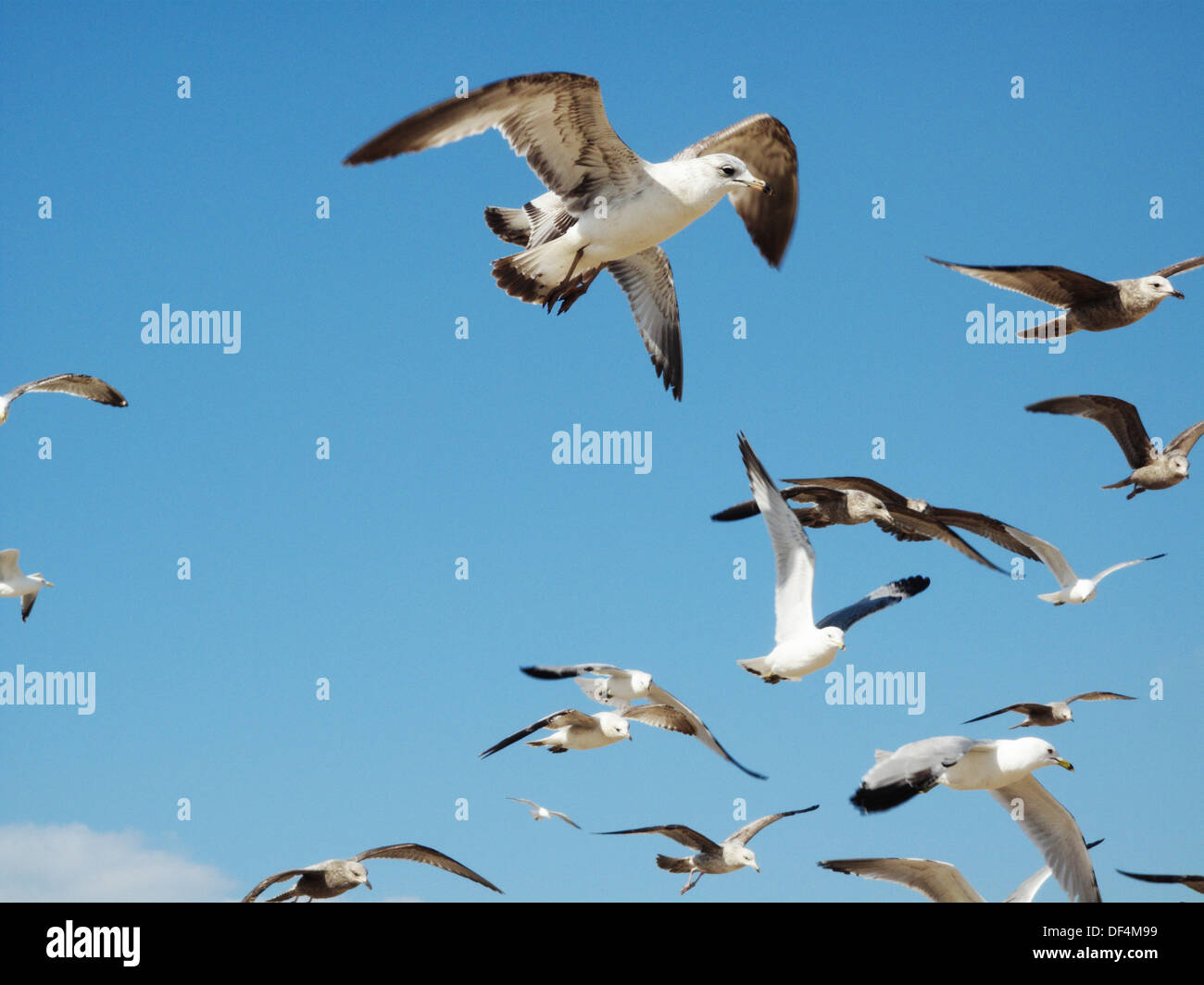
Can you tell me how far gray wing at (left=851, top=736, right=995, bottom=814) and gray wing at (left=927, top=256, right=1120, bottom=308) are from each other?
14.7 ft

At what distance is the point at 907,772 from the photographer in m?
7.58

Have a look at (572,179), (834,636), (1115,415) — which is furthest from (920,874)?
(572,179)

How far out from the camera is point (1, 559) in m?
15.0

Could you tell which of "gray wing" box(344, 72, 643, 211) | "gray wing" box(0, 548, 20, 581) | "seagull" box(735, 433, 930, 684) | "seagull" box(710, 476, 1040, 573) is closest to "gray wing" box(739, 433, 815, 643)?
"seagull" box(735, 433, 930, 684)

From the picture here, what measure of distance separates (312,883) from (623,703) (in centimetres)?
315

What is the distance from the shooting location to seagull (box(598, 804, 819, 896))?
454 inches

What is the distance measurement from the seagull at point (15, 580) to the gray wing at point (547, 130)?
29.7 ft

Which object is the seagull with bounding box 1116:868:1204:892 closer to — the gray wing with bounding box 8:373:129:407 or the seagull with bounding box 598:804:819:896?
the seagull with bounding box 598:804:819:896

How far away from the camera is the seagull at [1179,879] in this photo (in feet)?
29.4

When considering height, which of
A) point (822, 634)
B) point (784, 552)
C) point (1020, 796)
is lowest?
point (1020, 796)

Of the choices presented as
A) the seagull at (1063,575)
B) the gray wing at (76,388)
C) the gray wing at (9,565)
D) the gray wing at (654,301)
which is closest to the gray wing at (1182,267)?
the seagull at (1063,575)

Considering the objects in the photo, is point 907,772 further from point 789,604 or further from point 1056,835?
point 1056,835

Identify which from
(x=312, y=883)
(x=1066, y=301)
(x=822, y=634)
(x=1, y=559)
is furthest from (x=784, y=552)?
(x=1, y=559)
